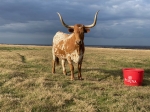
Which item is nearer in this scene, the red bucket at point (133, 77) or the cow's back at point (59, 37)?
A: the red bucket at point (133, 77)

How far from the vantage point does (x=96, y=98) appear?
7395 millimetres

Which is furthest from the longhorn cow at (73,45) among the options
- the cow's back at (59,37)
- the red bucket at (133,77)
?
the red bucket at (133,77)

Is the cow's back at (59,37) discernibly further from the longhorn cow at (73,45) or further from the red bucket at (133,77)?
the red bucket at (133,77)

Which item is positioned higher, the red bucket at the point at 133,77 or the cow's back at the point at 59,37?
the cow's back at the point at 59,37

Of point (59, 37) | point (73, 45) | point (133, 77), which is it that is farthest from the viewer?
point (59, 37)

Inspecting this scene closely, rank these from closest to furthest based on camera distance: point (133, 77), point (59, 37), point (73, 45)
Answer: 1. point (133, 77)
2. point (73, 45)
3. point (59, 37)

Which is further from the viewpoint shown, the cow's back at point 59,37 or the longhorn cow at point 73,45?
the cow's back at point 59,37

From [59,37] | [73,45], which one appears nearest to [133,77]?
[73,45]

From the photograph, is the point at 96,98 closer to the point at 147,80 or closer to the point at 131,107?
the point at 131,107

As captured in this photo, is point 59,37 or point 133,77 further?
point 59,37

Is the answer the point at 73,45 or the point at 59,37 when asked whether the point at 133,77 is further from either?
the point at 59,37

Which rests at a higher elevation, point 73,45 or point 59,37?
point 59,37

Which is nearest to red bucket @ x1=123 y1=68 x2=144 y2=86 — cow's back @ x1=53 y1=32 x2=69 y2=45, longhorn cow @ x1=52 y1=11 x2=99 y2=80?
longhorn cow @ x1=52 y1=11 x2=99 y2=80

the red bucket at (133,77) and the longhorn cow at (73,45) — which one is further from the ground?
the longhorn cow at (73,45)
